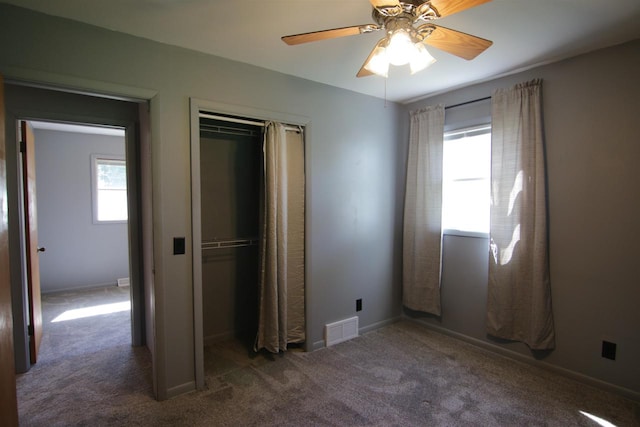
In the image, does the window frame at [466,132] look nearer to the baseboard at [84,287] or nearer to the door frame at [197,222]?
the door frame at [197,222]

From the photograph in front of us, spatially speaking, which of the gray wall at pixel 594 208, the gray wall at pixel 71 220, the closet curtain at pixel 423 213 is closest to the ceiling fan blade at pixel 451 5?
the gray wall at pixel 594 208

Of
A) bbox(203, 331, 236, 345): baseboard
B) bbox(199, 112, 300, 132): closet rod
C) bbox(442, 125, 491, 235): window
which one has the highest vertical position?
bbox(199, 112, 300, 132): closet rod

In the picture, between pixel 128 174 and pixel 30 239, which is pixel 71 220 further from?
pixel 128 174

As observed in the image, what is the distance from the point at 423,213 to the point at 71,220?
5.27 metres

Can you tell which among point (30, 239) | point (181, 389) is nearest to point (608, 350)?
point (181, 389)

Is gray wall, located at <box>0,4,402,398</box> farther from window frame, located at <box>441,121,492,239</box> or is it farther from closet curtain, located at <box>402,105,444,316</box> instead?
window frame, located at <box>441,121,492,239</box>

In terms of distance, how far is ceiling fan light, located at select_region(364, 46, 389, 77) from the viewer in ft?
5.32

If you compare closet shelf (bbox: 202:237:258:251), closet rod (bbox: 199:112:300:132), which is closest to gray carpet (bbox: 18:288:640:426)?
closet shelf (bbox: 202:237:258:251)

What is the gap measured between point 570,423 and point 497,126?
2.21m

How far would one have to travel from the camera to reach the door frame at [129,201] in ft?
8.34

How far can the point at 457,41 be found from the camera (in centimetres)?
156

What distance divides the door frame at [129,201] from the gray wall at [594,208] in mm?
3088

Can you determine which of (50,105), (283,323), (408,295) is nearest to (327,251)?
(283,323)

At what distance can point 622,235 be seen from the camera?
222 centimetres
